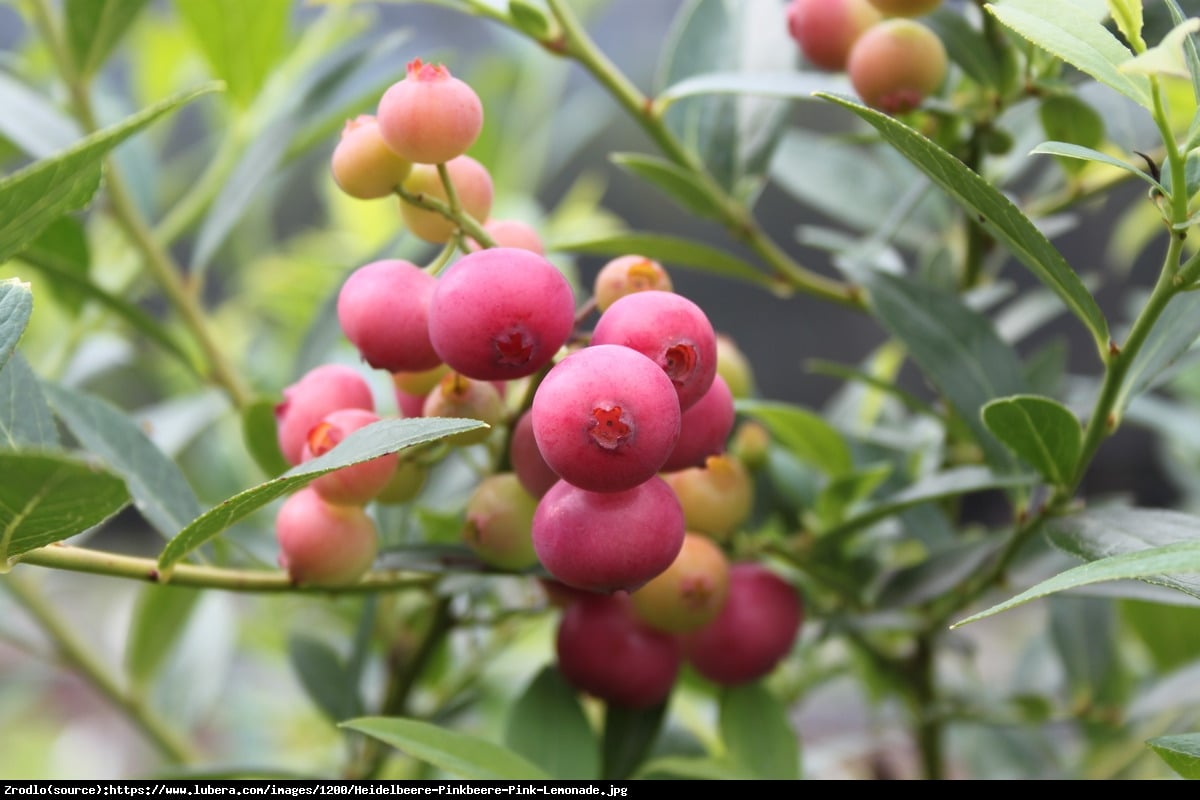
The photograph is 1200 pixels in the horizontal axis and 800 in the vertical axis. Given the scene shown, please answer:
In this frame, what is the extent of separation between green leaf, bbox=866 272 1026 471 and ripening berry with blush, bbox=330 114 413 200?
0.62 ft

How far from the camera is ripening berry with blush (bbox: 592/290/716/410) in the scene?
11.4 inches

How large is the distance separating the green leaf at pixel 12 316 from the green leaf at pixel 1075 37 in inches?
10.5

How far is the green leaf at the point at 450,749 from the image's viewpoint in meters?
0.32

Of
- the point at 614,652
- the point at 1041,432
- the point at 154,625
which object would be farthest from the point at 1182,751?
the point at 154,625

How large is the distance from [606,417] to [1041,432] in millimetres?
167

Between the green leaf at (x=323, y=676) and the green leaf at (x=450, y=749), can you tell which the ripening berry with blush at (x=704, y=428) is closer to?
the green leaf at (x=450, y=749)

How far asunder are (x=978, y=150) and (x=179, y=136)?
207 centimetres

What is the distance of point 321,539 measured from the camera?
1.13ft

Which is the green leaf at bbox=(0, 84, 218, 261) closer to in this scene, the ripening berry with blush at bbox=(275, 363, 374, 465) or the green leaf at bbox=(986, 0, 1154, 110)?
the ripening berry with blush at bbox=(275, 363, 374, 465)

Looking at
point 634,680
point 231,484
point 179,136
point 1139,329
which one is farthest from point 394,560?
point 179,136

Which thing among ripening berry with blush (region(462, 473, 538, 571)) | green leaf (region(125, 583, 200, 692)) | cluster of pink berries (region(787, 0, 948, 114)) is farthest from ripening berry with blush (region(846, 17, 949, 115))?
green leaf (region(125, 583, 200, 692))

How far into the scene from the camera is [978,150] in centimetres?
44

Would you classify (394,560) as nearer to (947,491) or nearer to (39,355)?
(947,491)

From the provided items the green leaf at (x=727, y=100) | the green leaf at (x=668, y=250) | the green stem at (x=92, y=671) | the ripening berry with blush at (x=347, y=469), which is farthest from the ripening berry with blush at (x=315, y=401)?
the green stem at (x=92, y=671)
